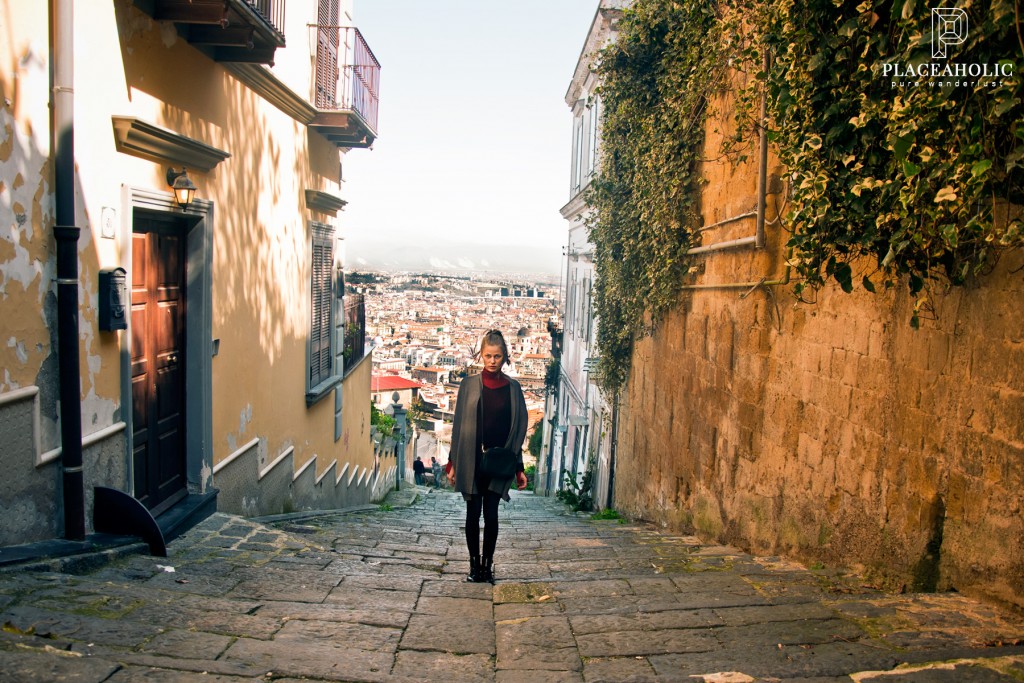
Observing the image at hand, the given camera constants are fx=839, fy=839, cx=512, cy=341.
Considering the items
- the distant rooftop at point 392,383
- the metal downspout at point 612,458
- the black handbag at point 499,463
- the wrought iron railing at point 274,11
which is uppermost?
the wrought iron railing at point 274,11

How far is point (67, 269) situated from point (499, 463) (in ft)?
8.98

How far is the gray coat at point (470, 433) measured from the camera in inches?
203

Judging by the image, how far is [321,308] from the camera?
11.5 meters

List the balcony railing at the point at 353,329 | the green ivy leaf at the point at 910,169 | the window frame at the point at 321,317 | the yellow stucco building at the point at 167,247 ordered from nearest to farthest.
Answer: the green ivy leaf at the point at 910,169
the yellow stucco building at the point at 167,247
the window frame at the point at 321,317
the balcony railing at the point at 353,329

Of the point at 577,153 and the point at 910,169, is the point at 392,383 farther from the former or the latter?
the point at 910,169

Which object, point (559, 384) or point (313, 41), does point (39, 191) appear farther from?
point (559, 384)

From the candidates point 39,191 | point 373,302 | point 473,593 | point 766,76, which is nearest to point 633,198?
point 766,76

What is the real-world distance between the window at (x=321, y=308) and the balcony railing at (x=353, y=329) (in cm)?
96

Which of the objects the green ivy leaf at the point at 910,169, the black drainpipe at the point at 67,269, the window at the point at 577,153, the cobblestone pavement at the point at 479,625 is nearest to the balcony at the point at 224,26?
the black drainpipe at the point at 67,269

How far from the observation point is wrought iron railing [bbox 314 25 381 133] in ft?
34.5

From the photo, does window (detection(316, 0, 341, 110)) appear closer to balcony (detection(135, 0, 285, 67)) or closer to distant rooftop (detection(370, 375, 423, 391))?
balcony (detection(135, 0, 285, 67))

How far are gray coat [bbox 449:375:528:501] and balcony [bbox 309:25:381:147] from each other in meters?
6.41

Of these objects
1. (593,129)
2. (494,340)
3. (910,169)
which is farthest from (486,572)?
(593,129)

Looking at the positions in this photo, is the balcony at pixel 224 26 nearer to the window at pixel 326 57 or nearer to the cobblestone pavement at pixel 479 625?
the window at pixel 326 57
